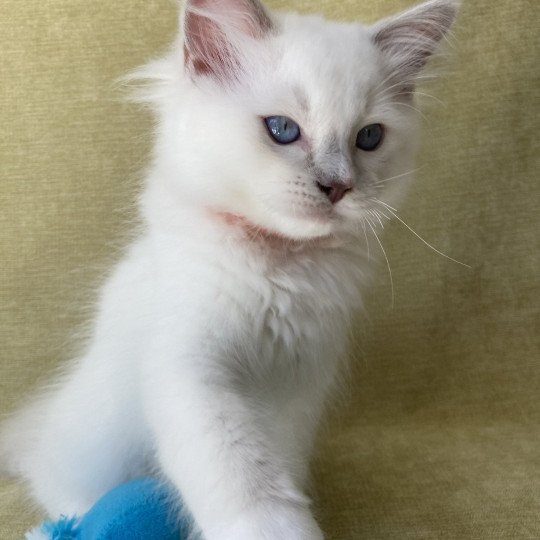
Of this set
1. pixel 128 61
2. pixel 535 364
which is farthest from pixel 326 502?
pixel 128 61

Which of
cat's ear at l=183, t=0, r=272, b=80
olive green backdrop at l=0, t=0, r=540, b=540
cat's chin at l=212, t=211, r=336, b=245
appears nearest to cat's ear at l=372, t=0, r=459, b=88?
cat's ear at l=183, t=0, r=272, b=80

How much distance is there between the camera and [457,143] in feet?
6.38

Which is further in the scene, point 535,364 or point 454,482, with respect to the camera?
point 535,364

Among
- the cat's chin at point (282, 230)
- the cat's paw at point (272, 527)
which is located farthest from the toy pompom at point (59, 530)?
the cat's chin at point (282, 230)

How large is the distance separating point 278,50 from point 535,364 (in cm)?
117

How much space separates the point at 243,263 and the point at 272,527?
1.48ft

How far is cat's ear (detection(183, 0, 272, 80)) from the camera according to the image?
1.23 m

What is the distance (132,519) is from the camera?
3.63 feet

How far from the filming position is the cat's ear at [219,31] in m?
1.23

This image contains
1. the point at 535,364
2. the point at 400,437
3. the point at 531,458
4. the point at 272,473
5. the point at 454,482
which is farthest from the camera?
the point at 535,364

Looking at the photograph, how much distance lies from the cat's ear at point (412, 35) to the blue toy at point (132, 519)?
2.82ft

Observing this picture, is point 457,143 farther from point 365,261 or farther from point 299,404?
point 299,404

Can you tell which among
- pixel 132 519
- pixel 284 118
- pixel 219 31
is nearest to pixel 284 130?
pixel 284 118

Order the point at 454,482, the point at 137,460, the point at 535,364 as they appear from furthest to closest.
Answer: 1. the point at 535,364
2. the point at 454,482
3. the point at 137,460
